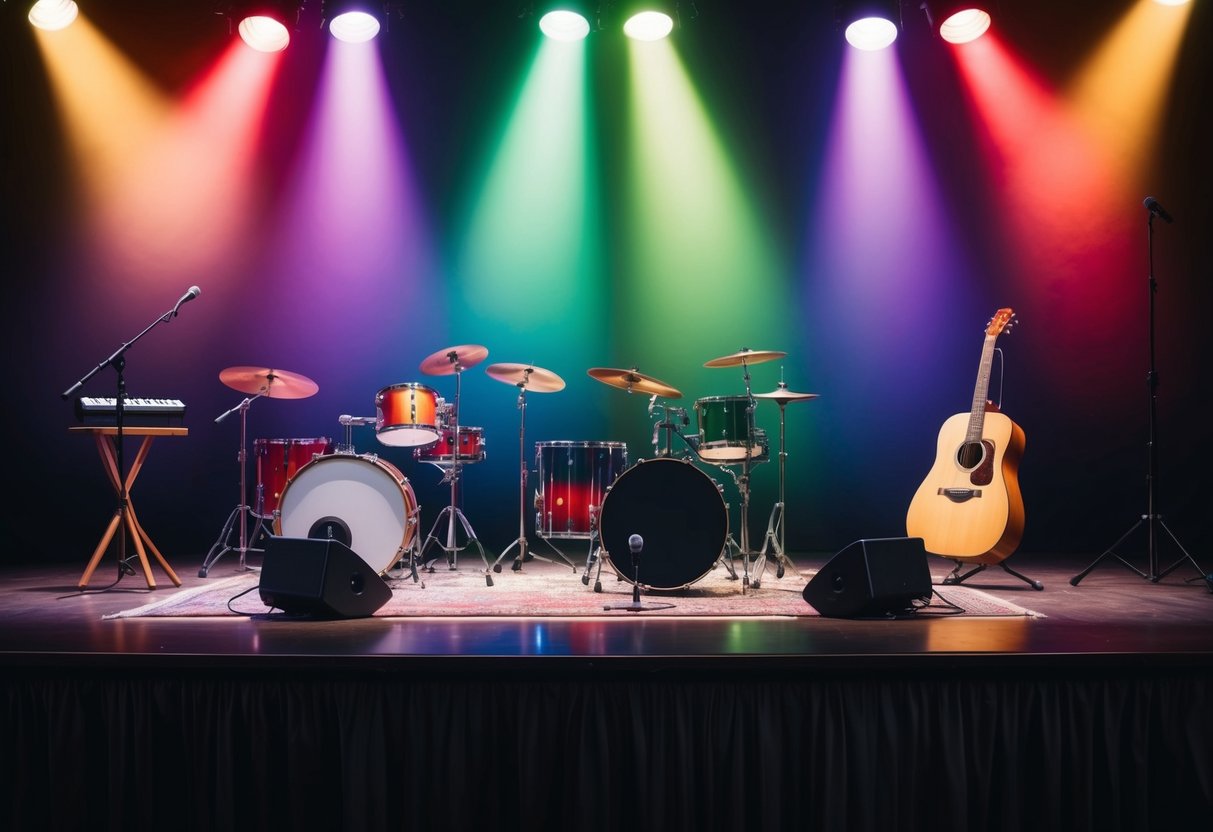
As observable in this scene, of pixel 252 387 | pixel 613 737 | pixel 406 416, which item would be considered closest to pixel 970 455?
pixel 613 737

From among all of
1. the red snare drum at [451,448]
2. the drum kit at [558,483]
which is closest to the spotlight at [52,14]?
the drum kit at [558,483]

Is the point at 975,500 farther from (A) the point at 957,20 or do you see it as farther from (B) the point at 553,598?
(A) the point at 957,20

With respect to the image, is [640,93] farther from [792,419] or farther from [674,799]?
[674,799]

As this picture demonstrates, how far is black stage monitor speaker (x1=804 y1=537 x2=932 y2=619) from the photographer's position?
134 inches

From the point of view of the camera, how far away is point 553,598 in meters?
4.36

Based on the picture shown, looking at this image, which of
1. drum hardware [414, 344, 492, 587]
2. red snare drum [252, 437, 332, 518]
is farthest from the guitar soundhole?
red snare drum [252, 437, 332, 518]

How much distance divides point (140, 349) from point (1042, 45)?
7389 millimetres

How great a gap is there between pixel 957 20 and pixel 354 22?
15.1ft

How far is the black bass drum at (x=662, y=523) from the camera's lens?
14.8 feet

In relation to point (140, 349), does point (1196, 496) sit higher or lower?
lower

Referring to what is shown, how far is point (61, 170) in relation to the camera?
659 centimetres

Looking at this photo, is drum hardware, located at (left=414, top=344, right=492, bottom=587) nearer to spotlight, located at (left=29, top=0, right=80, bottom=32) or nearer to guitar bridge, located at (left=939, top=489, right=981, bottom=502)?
guitar bridge, located at (left=939, top=489, right=981, bottom=502)

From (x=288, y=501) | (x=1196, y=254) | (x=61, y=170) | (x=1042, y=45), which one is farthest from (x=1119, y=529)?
(x=61, y=170)

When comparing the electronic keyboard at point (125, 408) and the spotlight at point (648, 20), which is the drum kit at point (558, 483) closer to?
the electronic keyboard at point (125, 408)
